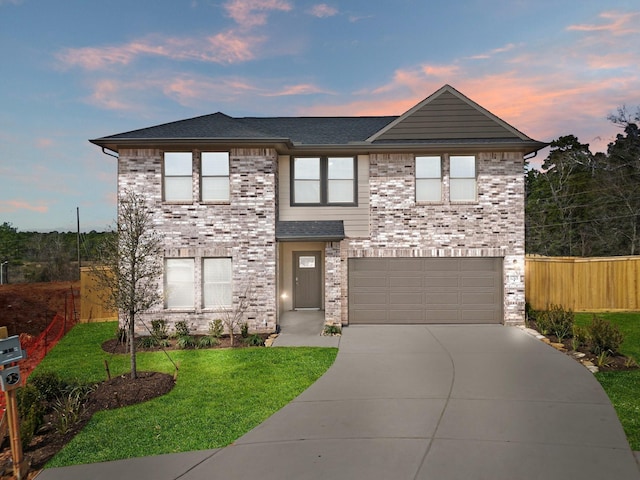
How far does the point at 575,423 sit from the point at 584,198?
26.5m

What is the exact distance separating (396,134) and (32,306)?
16.4 m

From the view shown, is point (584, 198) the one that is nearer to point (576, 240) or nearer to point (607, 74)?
point (576, 240)

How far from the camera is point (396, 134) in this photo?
12.7 m

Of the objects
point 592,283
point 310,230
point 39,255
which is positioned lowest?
point 592,283

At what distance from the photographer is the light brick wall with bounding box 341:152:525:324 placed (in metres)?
12.6

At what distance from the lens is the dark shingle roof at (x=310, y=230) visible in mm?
11984

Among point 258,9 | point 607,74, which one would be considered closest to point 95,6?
point 258,9

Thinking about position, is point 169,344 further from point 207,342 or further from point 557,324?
point 557,324

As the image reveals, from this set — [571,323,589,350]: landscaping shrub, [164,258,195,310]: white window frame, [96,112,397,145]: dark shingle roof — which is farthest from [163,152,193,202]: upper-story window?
[571,323,589,350]: landscaping shrub

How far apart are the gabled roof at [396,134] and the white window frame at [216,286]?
3603mm

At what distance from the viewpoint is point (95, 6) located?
12.3 m

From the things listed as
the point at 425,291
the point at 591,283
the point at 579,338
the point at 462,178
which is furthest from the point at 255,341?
the point at 591,283

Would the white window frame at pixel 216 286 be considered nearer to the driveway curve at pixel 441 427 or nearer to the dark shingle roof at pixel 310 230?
the dark shingle roof at pixel 310 230

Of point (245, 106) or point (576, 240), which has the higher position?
point (245, 106)
